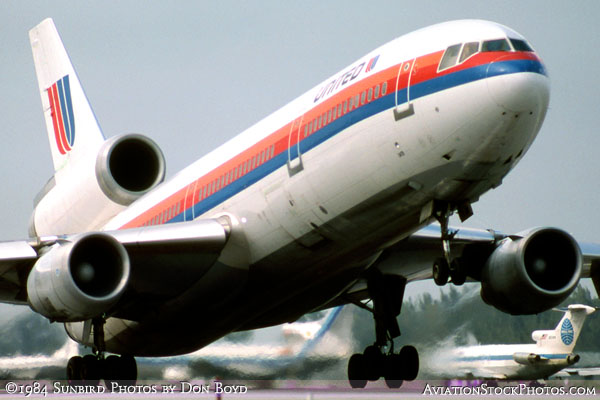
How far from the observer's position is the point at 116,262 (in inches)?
719

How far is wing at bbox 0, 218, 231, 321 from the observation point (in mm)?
17859

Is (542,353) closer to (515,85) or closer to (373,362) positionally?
(373,362)

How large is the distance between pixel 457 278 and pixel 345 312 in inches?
336

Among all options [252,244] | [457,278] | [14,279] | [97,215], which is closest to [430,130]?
[457,278]

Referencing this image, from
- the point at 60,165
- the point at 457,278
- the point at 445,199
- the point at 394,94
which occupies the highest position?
the point at 60,165

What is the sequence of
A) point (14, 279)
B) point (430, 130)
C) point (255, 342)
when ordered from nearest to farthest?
1. point (430, 130)
2. point (14, 279)
3. point (255, 342)

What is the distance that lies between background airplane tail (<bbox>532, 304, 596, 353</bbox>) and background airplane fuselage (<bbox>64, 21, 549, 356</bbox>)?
14766 mm

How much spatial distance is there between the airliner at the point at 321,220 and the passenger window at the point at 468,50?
0.02m

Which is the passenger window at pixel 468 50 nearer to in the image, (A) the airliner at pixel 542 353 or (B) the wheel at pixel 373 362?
(B) the wheel at pixel 373 362

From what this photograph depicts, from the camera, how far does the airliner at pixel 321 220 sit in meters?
15.6

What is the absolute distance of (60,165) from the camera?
2762 cm

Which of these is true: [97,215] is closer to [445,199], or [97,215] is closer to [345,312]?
[345,312]

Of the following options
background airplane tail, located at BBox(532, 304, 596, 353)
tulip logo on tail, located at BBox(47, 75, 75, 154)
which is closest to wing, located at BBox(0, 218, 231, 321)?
tulip logo on tail, located at BBox(47, 75, 75, 154)

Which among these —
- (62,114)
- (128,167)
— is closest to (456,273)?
(128,167)
